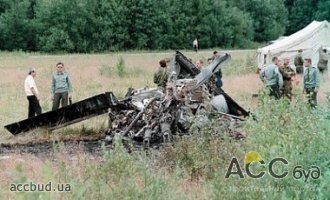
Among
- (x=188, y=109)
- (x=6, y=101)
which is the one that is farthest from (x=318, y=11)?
(x=188, y=109)

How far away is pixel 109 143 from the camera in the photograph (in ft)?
37.5

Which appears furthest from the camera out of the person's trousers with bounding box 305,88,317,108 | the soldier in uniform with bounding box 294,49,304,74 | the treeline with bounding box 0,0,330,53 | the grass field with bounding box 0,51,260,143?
the treeline with bounding box 0,0,330,53

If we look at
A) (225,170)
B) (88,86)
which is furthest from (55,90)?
(88,86)

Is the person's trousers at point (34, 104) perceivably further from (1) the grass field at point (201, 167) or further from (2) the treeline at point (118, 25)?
(2) the treeline at point (118, 25)

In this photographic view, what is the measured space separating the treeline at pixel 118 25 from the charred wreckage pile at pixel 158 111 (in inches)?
1807

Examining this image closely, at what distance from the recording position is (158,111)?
1155 centimetres

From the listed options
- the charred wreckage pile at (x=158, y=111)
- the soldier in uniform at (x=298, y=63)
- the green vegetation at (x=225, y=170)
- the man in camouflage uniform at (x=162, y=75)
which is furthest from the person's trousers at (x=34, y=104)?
the soldier in uniform at (x=298, y=63)

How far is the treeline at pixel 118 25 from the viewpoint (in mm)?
59281

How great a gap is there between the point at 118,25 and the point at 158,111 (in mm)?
51276

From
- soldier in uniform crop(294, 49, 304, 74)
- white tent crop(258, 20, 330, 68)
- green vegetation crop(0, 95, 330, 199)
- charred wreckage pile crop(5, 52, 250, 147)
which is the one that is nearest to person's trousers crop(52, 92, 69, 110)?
charred wreckage pile crop(5, 52, 250, 147)

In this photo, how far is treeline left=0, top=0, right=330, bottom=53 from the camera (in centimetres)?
5928

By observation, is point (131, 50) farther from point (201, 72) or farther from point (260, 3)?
point (201, 72)

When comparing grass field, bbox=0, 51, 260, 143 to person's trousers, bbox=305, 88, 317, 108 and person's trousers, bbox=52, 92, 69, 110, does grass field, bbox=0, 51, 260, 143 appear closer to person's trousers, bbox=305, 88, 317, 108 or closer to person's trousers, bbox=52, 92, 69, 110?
person's trousers, bbox=52, 92, 69, 110

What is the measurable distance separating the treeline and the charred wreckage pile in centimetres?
4589
